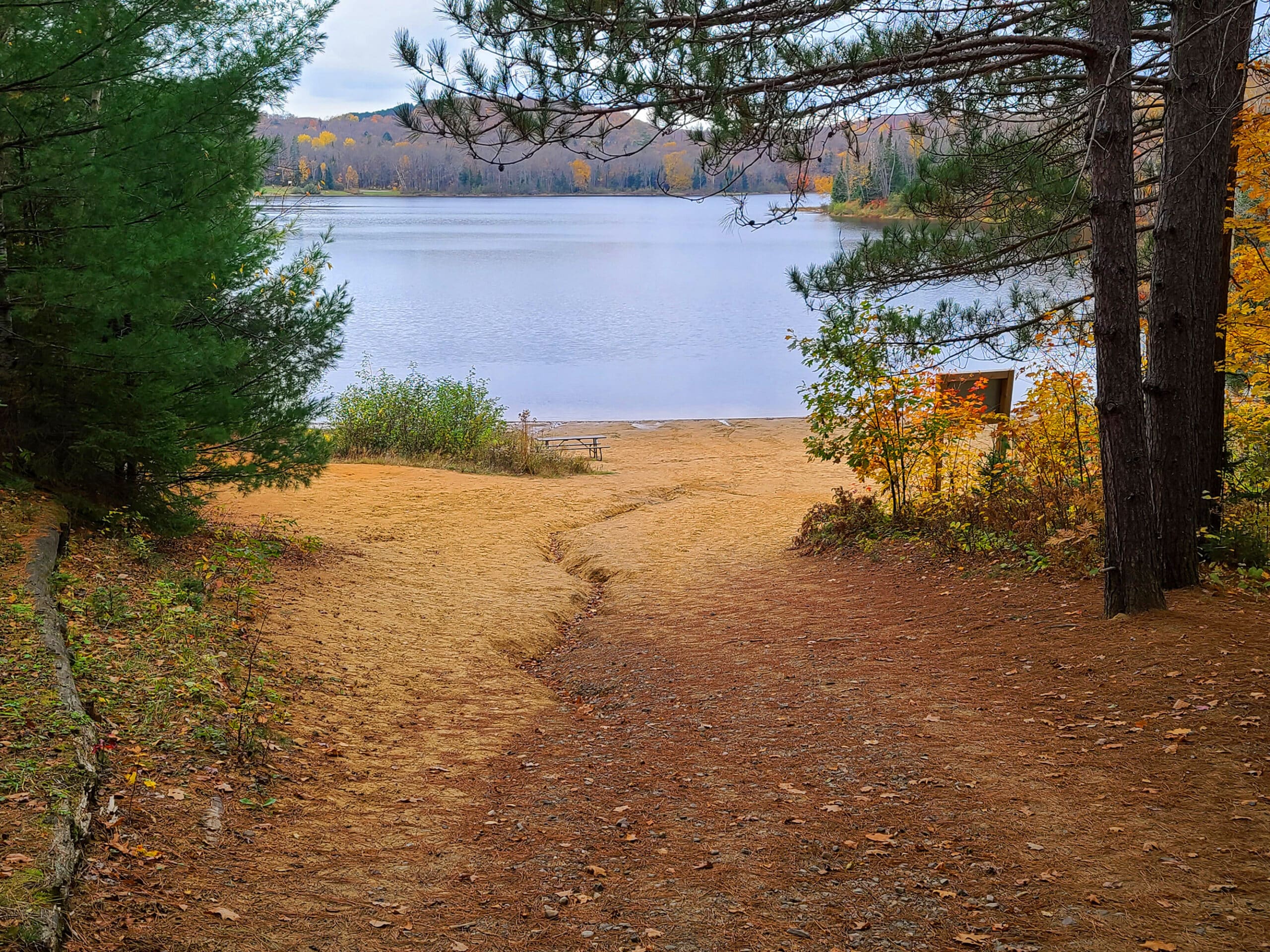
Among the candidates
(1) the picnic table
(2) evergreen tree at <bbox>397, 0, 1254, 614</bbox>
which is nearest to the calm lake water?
(2) evergreen tree at <bbox>397, 0, 1254, 614</bbox>

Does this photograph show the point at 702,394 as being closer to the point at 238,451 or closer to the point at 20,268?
the point at 238,451

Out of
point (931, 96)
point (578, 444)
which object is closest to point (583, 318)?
point (578, 444)

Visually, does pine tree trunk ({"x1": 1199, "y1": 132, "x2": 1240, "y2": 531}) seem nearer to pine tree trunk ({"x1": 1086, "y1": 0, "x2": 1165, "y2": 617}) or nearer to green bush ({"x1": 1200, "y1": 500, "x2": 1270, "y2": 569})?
green bush ({"x1": 1200, "y1": 500, "x2": 1270, "y2": 569})

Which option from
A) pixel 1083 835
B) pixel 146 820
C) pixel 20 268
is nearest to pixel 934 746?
pixel 1083 835

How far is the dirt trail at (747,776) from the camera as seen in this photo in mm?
3188

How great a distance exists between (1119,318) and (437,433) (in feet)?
45.0

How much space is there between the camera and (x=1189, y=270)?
6133 mm

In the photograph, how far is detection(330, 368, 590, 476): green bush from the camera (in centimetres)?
1692

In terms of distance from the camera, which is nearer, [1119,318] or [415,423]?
[1119,318]

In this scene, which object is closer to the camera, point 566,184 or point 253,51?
point 253,51

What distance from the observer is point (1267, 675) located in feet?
16.0

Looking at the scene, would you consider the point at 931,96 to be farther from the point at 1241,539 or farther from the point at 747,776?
the point at 747,776

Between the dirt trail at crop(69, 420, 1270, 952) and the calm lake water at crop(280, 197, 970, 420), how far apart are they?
3323 millimetres

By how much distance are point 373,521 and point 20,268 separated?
5.28 meters
